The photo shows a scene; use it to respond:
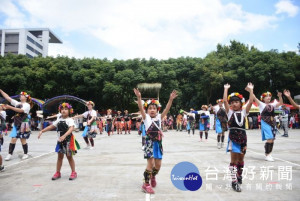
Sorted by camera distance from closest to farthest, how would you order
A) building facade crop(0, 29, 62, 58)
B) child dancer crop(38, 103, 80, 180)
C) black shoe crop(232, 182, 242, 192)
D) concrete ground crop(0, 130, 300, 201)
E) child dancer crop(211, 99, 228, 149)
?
1. concrete ground crop(0, 130, 300, 201)
2. black shoe crop(232, 182, 242, 192)
3. child dancer crop(38, 103, 80, 180)
4. child dancer crop(211, 99, 228, 149)
5. building facade crop(0, 29, 62, 58)

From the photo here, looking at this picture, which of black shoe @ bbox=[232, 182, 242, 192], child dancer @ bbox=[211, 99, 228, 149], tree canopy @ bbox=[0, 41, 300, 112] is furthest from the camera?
tree canopy @ bbox=[0, 41, 300, 112]

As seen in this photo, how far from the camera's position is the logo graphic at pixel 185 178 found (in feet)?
16.5

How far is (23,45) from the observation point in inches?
3246

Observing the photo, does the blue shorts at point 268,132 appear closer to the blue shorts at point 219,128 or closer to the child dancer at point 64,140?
the blue shorts at point 219,128

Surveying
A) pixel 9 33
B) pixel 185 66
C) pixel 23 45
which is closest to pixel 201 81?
pixel 185 66

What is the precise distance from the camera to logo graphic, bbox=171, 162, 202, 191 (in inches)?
198

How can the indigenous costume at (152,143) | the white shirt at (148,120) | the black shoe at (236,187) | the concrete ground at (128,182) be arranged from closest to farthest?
the concrete ground at (128,182) → the black shoe at (236,187) → the indigenous costume at (152,143) → the white shirt at (148,120)

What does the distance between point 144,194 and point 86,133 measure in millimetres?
7362

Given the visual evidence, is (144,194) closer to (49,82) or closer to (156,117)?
(156,117)

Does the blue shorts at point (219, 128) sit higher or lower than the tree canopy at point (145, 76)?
lower

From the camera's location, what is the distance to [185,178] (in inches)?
205

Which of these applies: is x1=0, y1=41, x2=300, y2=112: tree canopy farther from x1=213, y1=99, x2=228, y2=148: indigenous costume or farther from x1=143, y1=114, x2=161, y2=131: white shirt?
x1=143, y1=114, x2=161, y2=131: white shirt

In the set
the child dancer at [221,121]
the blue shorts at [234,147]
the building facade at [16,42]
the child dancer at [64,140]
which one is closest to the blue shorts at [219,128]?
the child dancer at [221,121]

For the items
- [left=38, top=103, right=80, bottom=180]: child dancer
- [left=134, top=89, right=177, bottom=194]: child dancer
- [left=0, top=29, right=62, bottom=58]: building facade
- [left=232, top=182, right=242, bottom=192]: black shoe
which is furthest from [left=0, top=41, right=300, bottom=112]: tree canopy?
[left=0, top=29, right=62, bottom=58]: building facade
